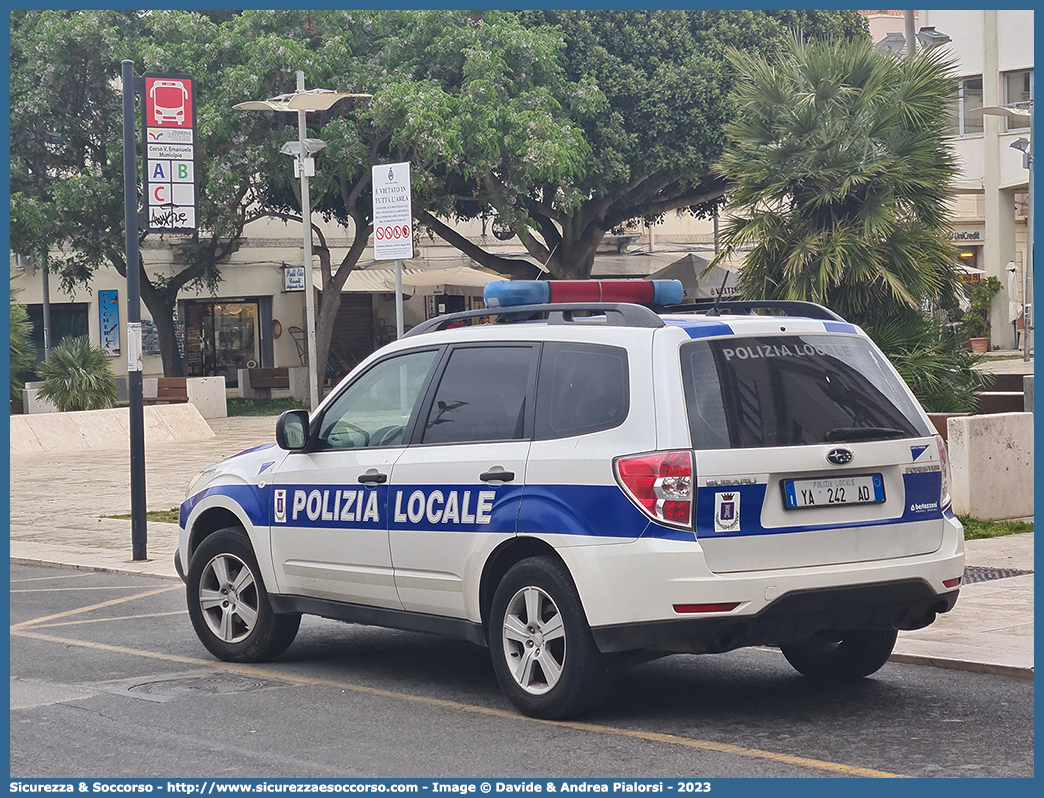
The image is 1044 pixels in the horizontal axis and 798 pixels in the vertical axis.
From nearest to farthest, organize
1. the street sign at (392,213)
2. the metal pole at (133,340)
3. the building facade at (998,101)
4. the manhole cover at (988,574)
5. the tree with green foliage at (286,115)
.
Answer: the manhole cover at (988,574) → the metal pole at (133,340) → the street sign at (392,213) → the tree with green foliage at (286,115) → the building facade at (998,101)

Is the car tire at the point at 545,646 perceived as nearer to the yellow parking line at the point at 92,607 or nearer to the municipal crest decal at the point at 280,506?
the municipal crest decal at the point at 280,506

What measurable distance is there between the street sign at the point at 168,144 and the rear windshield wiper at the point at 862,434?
10.3 metres

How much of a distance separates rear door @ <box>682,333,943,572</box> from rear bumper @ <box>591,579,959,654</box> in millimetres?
152

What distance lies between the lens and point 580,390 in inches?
260

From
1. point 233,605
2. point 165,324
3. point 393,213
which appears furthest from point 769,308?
point 165,324

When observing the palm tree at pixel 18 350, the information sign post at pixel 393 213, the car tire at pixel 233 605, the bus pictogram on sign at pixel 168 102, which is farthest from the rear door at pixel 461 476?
the palm tree at pixel 18 350

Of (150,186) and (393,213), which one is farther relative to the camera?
(393,213)

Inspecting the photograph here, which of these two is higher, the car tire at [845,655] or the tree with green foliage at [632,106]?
the tree with green foliage at [632,106]

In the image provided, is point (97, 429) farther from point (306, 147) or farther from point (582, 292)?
point (582, 292)

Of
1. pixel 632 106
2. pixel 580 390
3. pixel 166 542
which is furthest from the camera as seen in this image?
pixel 632 106

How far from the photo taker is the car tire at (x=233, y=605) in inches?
320

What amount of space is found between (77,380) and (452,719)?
70.4 ft

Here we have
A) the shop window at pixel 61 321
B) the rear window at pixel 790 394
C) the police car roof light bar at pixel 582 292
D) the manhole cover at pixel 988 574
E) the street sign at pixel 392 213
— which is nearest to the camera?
the rear window at pixel 790 394

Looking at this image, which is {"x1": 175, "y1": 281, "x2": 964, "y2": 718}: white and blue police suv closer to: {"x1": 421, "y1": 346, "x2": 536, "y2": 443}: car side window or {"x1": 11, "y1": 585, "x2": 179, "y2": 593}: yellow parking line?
{"x1": 421, "y1": 346, "x2": 536, "y2": 443}: car side window
